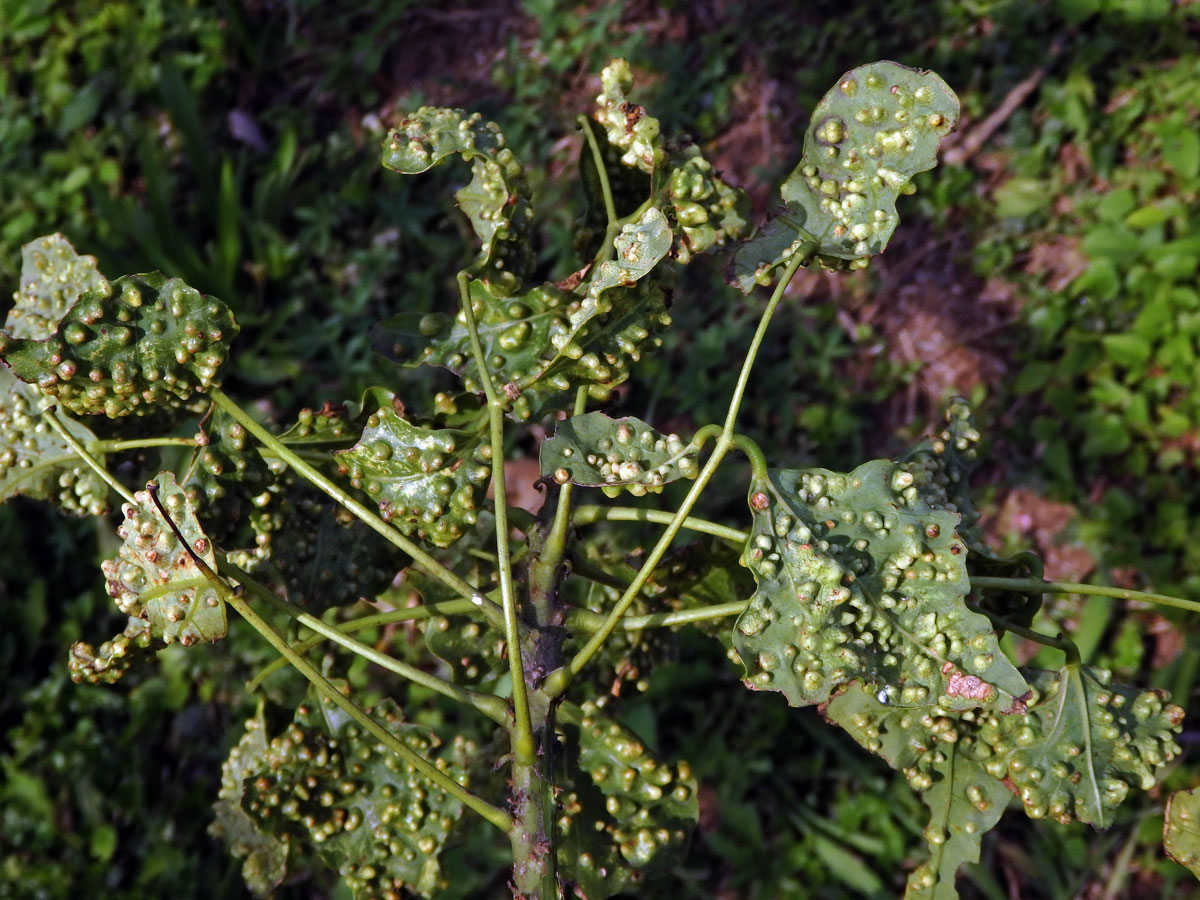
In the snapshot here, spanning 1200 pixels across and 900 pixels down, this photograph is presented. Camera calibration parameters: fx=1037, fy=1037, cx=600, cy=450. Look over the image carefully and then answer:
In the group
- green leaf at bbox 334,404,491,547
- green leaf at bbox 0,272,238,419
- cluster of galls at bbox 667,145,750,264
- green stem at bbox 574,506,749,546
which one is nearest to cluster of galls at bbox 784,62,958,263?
cluster of galls at bbox 667,145,750,264

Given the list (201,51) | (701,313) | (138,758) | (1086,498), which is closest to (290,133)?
(201,51)

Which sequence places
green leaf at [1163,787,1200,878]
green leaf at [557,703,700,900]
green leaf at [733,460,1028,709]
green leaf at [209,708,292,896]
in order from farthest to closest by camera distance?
green leaf at [209,708,292,896], green leaf at [557,703,700,900], green leaf at [1163,787,1200,878], green leaf at [733,460,1028,709]

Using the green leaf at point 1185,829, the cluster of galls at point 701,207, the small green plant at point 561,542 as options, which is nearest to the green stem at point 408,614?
the small green plant at point 561,542

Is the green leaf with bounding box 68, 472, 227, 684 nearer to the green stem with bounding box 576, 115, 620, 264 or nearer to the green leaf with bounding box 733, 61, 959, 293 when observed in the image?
the green stem with bounding box 576, 115, 620, 264

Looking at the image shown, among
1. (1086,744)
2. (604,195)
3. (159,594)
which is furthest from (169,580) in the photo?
(1086,744)

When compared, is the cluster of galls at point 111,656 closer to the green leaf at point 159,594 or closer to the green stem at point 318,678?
the green leaf at point 159,594

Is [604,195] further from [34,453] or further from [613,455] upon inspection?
[34,453]
